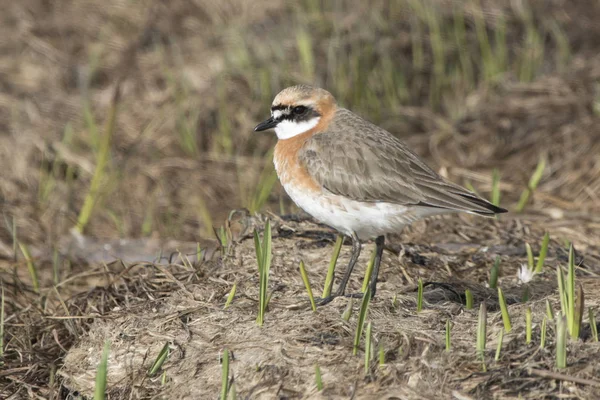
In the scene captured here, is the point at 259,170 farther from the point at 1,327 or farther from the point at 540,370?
the point at 540,370

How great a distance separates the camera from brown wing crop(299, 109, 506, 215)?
208 inches

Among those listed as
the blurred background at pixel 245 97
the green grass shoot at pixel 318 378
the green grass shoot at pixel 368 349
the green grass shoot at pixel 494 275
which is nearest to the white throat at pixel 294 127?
the blurred background at pixel 245 97

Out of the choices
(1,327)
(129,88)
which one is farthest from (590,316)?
(129,88)

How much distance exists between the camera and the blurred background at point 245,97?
830 centimetres

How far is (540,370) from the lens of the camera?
3934mm

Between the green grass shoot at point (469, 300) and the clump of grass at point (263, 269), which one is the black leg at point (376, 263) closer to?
the green grass shoot at point (469, 300)

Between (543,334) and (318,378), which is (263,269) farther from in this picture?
(543,334)

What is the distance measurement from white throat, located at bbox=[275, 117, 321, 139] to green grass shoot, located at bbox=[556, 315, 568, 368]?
242cm

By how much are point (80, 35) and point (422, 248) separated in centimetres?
706

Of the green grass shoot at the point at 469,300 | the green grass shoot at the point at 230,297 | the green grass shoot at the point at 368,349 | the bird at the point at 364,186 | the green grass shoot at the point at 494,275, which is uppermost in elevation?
the bird at the point at 364,186

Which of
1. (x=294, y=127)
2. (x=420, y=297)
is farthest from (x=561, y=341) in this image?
(x=294, y=127)

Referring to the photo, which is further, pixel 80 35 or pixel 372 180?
pixel 80 35

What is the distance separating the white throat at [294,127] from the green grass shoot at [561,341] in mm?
2422

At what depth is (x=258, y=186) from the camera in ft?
24.8
